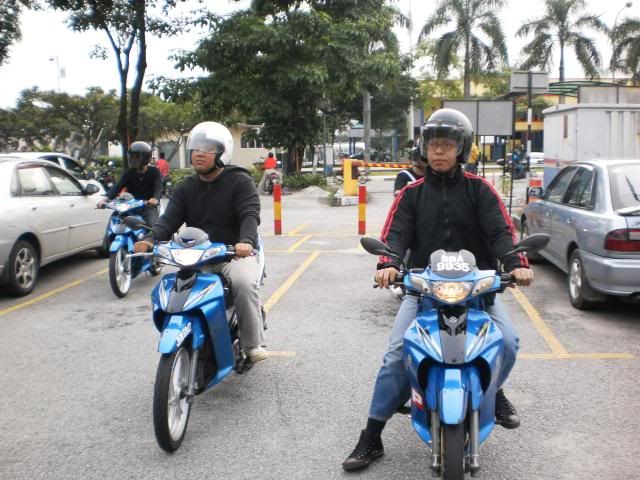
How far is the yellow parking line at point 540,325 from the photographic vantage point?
18.5 feet

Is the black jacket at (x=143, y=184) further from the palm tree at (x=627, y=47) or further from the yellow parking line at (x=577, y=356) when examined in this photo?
the palm tree at (x=627, y=47)

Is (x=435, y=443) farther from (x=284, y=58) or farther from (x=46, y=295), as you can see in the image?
(x=284, y=58)

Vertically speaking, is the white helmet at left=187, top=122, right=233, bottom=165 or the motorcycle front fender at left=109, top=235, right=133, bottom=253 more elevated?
the white helmet at left=187, top=122, right=233, bottom=165

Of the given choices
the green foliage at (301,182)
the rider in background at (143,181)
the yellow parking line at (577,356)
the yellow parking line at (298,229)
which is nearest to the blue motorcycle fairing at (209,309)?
the yellow parking line at (577,356)

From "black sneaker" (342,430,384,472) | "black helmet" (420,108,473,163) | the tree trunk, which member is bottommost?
"black sneaker" (342,430,384,472)

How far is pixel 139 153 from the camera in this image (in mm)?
8305

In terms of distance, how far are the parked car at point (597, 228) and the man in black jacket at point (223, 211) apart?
3387 mm

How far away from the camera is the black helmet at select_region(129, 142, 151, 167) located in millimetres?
8305

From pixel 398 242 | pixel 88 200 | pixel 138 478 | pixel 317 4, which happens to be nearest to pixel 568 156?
pixel 88 200

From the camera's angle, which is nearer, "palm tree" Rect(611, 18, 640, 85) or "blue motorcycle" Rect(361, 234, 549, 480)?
"blue motorcycle" Rect(361, 234, 549, 480)

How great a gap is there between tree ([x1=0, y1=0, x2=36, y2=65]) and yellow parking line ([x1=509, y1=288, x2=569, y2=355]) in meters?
16.6

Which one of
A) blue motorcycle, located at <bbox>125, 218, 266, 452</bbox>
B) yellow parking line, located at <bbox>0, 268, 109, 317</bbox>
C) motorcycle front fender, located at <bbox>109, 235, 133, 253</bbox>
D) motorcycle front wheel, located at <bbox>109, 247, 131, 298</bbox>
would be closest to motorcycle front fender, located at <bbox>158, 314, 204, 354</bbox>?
blue motorcycle, located at <bbox>125, 218, 266, 452</bbox>

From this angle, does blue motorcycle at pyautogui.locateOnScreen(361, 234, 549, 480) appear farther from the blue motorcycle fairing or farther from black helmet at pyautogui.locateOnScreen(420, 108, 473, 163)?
the blue motorcycle fairing

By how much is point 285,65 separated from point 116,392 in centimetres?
1981
